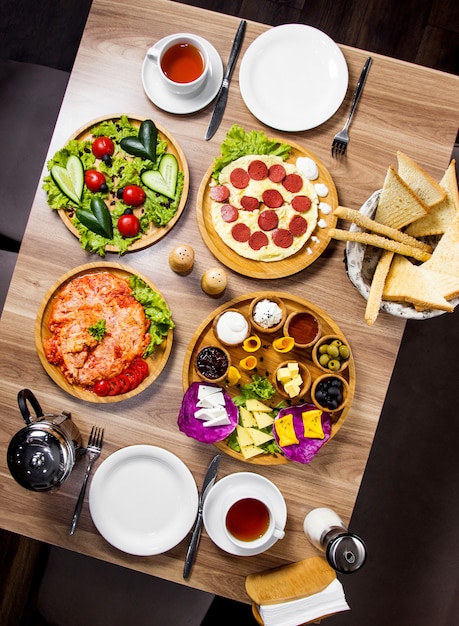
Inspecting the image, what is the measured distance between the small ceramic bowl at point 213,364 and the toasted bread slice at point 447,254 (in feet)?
2.61

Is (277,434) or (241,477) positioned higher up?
(277,434)

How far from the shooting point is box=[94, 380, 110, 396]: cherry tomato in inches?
78.6

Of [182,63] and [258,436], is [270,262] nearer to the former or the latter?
[258,436]

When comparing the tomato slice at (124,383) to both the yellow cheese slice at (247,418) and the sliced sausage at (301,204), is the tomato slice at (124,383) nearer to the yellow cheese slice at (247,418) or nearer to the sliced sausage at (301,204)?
the yellow cheese slice at (247,418)

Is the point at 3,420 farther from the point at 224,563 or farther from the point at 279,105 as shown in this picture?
the point at 279,105

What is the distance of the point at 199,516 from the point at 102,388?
608 mm

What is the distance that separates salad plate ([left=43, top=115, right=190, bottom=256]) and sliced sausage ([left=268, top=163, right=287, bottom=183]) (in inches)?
12.9

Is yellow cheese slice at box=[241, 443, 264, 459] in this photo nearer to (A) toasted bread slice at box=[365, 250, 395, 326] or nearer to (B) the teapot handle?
(A) toasted bread slice at box=[365, 250, 395, 326]

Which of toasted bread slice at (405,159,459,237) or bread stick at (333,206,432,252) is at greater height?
toasted bread slice at (405,159,459,237)

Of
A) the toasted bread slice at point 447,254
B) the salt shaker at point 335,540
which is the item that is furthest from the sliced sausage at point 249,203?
the salt shaker at point 335,540

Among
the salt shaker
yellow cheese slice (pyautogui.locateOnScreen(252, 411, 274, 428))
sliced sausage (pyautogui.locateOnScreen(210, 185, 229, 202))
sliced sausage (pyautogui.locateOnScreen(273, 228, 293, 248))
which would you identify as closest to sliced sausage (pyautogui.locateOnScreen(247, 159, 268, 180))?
sliced sausage (pyautogui.locateOnScreen(210, 185, 229, 202))

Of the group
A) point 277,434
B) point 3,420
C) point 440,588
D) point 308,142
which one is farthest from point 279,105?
point 440,588

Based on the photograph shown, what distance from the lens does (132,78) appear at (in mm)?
2121

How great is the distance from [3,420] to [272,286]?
1.16 m
